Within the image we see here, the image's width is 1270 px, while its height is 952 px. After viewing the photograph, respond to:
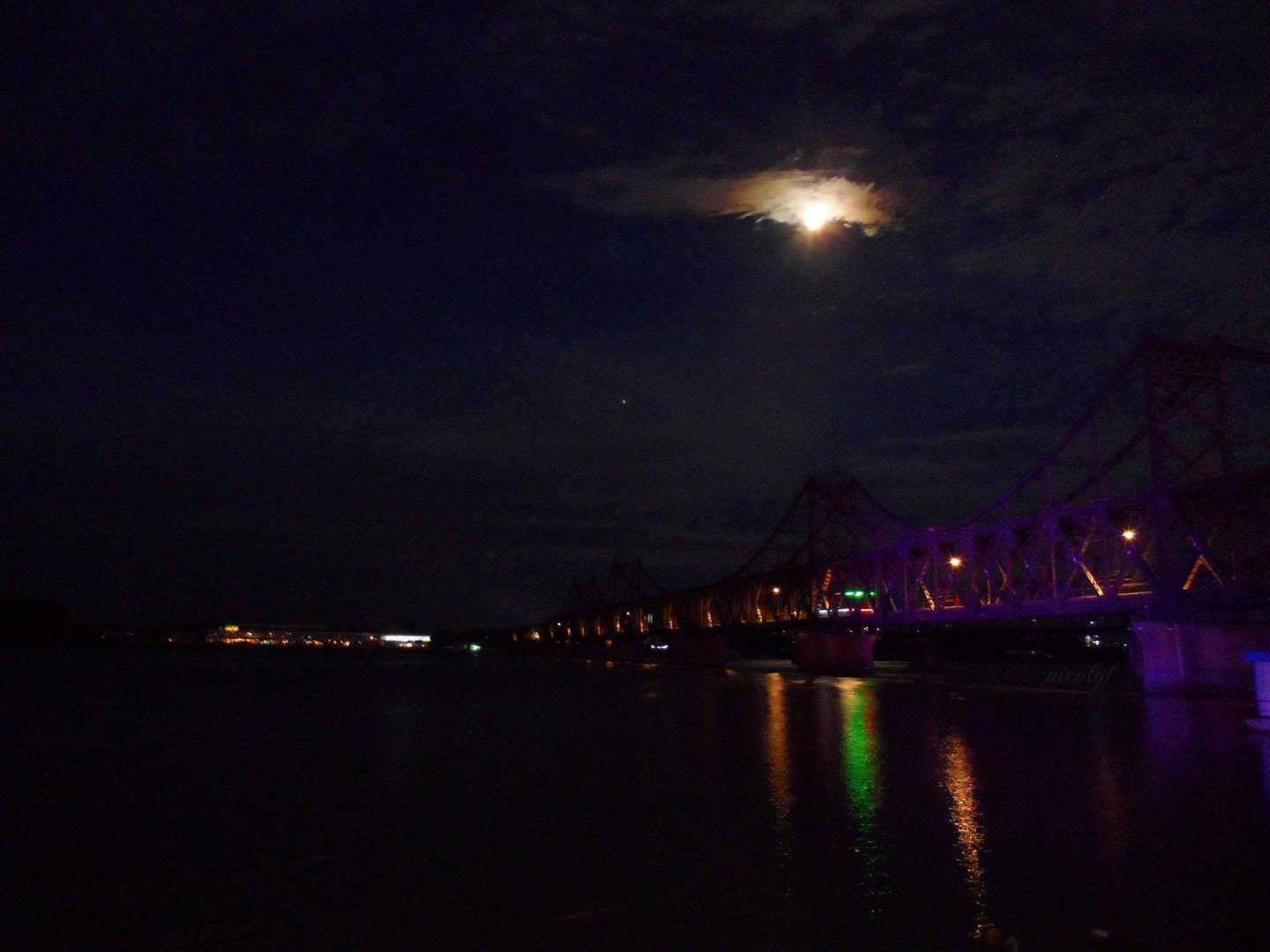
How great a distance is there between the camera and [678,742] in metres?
34.7

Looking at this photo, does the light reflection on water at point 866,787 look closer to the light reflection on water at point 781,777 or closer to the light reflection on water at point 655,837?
the light reflection on water at point 655,837

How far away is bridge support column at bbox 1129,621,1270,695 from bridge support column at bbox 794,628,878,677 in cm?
4593

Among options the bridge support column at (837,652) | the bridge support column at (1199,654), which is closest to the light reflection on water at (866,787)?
the bridge support column at (1199,654)

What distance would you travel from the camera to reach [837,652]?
10756cm

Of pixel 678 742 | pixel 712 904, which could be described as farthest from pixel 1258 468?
pixel 712 904

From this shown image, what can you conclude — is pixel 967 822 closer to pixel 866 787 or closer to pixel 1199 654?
pixel 866 787

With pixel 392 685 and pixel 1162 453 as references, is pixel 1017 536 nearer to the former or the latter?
pixel 1162 453

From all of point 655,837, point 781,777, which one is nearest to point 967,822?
point 655,837

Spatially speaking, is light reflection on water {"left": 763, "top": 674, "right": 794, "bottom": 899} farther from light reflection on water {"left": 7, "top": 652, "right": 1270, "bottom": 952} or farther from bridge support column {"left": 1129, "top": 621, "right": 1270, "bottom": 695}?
bridge support column {"left": 1129, "top": 621, "right": 1270, "bottom": 695}

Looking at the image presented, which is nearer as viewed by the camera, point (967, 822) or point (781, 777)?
point (967, 822)

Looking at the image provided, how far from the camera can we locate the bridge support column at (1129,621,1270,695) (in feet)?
187

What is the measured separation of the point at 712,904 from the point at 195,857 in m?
8.70

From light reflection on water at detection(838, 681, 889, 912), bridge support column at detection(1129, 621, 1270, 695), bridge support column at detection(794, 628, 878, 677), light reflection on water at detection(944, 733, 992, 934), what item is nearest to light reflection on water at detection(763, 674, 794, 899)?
light reflection on water at detection(838, 681, 889, 912)

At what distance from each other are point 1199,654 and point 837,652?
50.8 meters
